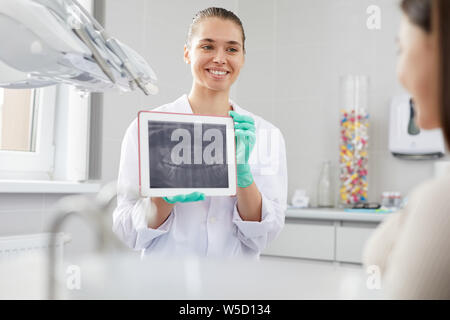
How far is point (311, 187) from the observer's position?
2438 mm

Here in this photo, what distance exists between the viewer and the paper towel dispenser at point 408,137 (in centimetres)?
→ 208

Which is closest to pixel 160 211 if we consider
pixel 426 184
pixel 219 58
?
pixel 219 58

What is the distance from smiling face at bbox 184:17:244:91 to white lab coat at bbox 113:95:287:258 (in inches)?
4.9

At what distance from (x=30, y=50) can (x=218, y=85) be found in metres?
0.57

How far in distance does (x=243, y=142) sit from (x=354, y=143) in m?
1.26

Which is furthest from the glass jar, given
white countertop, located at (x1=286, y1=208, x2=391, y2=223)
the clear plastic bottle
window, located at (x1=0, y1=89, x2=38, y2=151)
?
window, located at (x1=0, y1=89, x2=38, y2=151)

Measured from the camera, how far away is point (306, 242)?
1976mm

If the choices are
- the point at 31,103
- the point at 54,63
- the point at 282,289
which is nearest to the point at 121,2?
the point at 31,103

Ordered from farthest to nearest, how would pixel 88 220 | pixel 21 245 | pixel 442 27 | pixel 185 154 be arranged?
pixel 21 245 → pixel 185 154 → pixel 88 220 → pixel 442 27

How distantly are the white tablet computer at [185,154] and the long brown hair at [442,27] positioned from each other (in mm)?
583

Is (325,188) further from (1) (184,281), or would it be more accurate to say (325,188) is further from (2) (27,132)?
(1) (184,281)

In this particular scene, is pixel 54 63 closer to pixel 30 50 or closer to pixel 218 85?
pixel 30 50

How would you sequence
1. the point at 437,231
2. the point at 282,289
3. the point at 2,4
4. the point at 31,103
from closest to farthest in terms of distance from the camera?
the point at 437,231 < the point at 282,289 < the point at 2,4 < the point at 31,103

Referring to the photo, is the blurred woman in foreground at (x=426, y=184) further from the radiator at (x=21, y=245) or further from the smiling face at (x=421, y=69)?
the radiator at (x=21, y=245)
